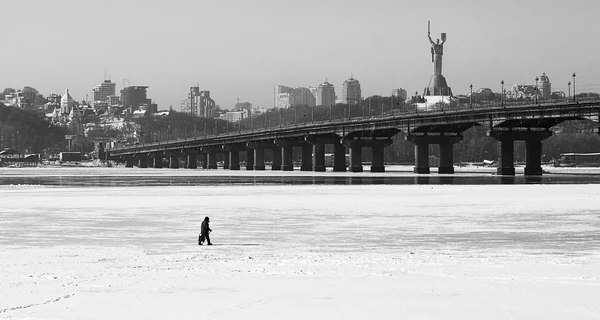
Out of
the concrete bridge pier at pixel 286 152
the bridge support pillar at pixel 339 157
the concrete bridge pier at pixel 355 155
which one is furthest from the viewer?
the concrete bridge pier at pixel 286 152

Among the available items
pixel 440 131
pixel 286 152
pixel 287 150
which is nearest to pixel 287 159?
pixel 286 152

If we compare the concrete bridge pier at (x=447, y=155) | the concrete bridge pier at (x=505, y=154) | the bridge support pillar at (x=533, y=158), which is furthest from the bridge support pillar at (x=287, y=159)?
the bridge support pillar at (x=533, y=158)

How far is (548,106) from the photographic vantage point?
351 ft

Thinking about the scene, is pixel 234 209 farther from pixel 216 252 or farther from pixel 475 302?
pixel 475 302

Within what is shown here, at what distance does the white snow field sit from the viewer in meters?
17.2

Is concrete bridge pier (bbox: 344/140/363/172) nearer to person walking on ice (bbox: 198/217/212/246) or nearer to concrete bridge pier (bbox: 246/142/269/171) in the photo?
concrete bridge pier (bbox: 246/142/269/171)

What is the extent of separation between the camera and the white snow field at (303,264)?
56.5ft

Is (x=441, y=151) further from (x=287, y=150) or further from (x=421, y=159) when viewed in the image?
(x=287, y=150)

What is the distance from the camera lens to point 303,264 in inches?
911

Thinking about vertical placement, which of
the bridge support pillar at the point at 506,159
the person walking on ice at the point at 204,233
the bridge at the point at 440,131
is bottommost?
the person walking on ice at the point at 204,233

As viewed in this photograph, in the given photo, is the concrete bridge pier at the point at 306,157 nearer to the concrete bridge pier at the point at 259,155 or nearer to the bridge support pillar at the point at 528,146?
the concrete bridge pier at the point at 259,155

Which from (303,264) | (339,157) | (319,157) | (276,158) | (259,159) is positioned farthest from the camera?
(259,159)

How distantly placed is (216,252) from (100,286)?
6.69 metres

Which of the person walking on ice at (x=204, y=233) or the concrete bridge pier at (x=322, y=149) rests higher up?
the concrete bridge pier at (x=322, y=149)
